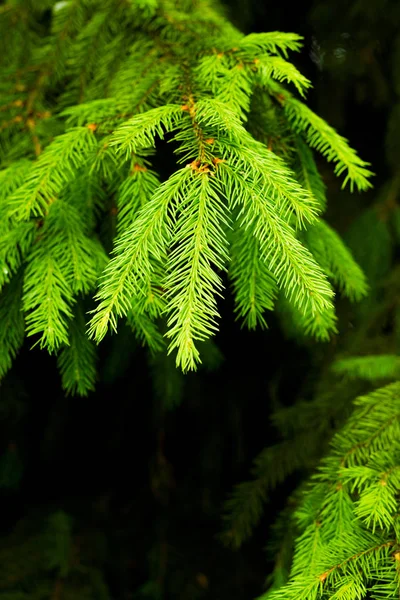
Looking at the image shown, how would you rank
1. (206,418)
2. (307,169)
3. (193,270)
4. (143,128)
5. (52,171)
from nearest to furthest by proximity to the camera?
(193,270), (143,128), (52,171), (307,169), (206,418)

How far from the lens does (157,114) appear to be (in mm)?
833

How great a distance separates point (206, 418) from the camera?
2.18 m

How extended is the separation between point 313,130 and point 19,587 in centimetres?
162

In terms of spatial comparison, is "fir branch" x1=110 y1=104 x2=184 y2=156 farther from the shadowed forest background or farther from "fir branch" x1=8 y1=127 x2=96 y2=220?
the shadowed forest background

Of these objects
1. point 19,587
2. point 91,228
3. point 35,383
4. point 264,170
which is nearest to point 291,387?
point 35,383

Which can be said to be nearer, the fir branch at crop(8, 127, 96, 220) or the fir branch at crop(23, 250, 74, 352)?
the fir branch at crop(23, 250, 74, 352)

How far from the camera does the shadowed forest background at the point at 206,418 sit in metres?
1.80

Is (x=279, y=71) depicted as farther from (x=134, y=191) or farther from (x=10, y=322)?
(x=10, y=322)

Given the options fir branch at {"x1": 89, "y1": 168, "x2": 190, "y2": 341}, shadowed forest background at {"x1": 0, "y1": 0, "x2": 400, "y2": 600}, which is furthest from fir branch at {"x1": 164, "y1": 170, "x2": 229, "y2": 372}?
shadowed forest background at {"x1": 0, "y1": 0, "x2": 400, "y2": 600}

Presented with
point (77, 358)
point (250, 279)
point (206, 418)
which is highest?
point (250, 279)

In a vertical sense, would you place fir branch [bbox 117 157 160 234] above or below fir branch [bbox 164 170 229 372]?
above

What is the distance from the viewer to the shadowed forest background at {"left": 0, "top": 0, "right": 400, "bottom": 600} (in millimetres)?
1802

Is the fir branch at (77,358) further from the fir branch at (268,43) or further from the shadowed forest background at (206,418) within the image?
the shadowed forest background at (206,418)

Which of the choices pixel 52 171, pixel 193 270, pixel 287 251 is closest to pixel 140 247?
pixel 193 270
